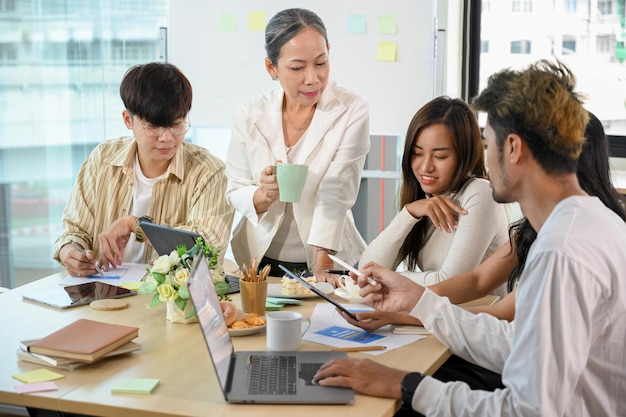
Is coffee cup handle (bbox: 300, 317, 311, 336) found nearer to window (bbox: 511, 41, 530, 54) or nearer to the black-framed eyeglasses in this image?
the black-framed eyeglasses

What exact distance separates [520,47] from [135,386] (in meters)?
3.50

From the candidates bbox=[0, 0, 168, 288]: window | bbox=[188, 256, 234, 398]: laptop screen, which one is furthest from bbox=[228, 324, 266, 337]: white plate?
bbox=[0, 0, 168, 288]: window

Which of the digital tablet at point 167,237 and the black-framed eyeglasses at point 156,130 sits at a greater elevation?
the black-framed eyeglasses at point 156,130

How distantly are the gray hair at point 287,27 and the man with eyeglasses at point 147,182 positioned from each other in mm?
347

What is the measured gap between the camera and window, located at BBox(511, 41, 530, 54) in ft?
14.8

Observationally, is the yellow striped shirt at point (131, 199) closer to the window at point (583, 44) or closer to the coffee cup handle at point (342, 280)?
the coffee cup handle at point (342, 280)

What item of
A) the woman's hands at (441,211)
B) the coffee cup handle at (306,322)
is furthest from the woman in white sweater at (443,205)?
the coffee cup handle at (306,322)

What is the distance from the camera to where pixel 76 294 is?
2.37 m

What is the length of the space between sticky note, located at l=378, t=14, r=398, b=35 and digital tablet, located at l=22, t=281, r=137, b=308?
2.07 meters

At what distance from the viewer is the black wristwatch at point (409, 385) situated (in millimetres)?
1622

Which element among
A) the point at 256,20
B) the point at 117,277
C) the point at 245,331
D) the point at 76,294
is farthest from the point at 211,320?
the point at 256,20

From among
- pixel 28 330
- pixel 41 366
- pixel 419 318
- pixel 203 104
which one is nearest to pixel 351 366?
pixel 419 318

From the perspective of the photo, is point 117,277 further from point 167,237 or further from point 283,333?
point 283,333

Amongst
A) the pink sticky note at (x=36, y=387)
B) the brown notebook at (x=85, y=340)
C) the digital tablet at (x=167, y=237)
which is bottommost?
the pink sticky note at (x=36, y=387)
